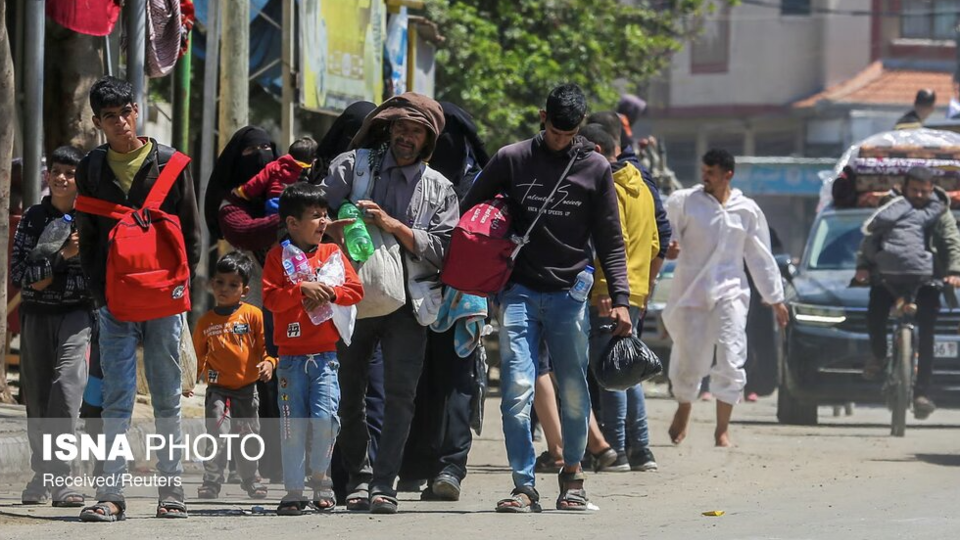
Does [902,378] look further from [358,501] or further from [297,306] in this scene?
[297,306]

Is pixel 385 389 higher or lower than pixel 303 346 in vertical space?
lower

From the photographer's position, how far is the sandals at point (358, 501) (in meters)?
8.51

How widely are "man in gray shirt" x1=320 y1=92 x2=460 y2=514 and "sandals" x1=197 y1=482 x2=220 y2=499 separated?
0.95 meters

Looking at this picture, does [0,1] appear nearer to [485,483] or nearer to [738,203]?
[485,483]

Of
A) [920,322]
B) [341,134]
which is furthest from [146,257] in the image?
[920,322]

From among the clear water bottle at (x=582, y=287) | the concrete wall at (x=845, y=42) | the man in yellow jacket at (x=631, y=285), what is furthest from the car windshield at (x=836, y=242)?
the concrete wall at (x=845, y=42)

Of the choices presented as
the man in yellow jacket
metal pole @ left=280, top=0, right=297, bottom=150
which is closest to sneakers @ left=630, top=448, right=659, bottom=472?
the man in yellow jacket

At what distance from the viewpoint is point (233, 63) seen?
13539mm

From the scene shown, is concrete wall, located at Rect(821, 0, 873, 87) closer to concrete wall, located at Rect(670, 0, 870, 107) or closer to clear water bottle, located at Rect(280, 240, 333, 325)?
concrete wall, located at Rect(670, 0, 870, 107)

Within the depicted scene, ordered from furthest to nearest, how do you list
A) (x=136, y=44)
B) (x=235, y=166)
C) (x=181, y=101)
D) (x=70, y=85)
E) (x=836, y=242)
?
1. (x=836, y=242)
2. (x=181, y=101)
3. (x=70, y=85)
4. (x=136, y=44)
5. (x=235, y=166)

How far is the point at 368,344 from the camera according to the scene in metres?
8.56

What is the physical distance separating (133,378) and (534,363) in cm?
183

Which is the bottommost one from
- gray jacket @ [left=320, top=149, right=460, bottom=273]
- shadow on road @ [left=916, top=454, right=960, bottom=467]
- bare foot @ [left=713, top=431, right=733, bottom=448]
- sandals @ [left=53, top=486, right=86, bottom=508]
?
bare foot @ [left=713, top=431, right=733, bottom=448]

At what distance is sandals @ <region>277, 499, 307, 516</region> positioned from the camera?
8.21 metres
